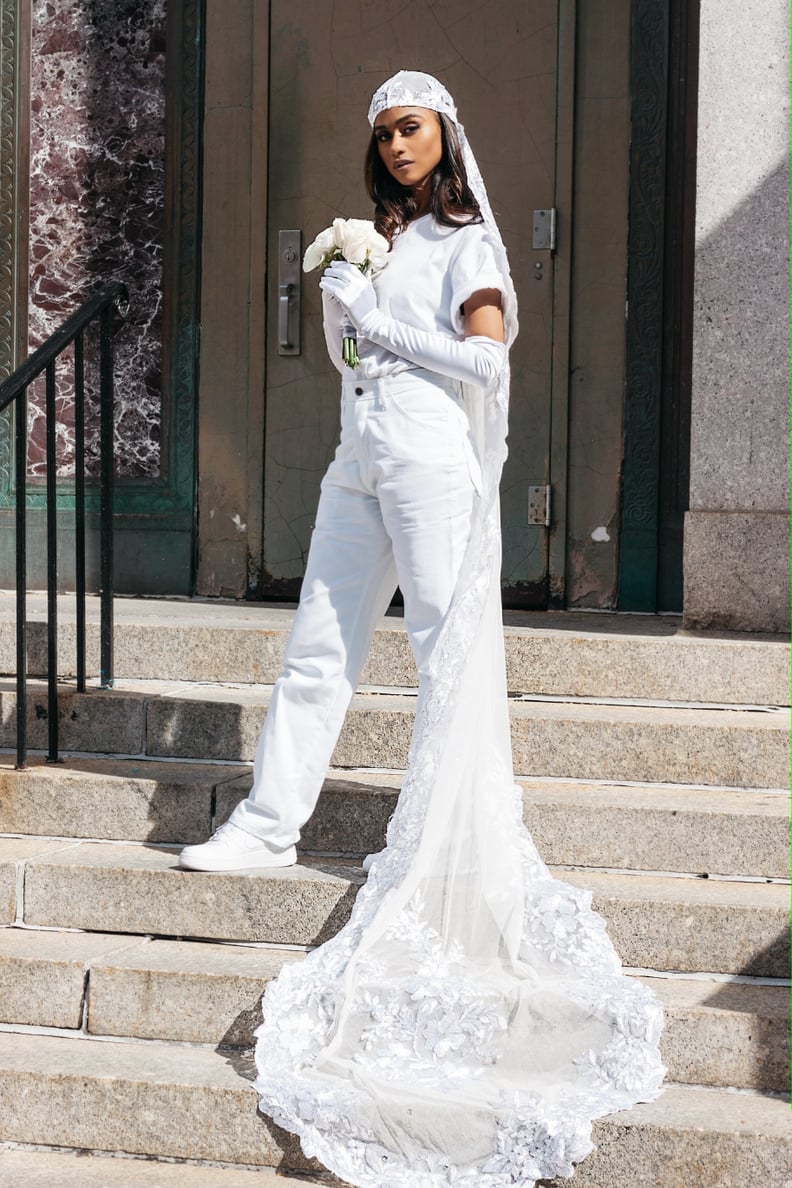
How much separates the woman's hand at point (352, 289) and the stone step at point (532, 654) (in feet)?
5.06

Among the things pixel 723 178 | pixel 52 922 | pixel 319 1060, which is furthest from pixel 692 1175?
pixel 723 178

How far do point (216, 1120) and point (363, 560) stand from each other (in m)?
1.28

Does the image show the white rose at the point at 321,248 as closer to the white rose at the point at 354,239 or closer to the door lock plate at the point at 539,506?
the white rose at the point at 354,239

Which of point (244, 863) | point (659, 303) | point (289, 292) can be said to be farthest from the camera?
point (289, 292)

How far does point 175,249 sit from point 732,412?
8.46 feet

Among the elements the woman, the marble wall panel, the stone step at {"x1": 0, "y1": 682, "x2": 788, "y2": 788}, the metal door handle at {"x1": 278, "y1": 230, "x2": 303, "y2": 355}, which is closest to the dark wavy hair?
the woman

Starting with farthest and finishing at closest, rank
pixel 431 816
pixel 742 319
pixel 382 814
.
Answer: pixel 742 319
pixel 382 814
pixel 431 816

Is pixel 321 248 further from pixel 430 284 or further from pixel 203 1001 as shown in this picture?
pixel 203 1001

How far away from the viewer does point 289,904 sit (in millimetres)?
Result: 3549

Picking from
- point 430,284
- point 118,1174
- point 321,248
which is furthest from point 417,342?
point 118,1174

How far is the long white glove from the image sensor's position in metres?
3.30

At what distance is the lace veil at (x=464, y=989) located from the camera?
290 cm

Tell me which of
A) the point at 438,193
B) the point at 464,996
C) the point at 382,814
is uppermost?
the point at 438,193

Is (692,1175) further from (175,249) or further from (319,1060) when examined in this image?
(175,249)
